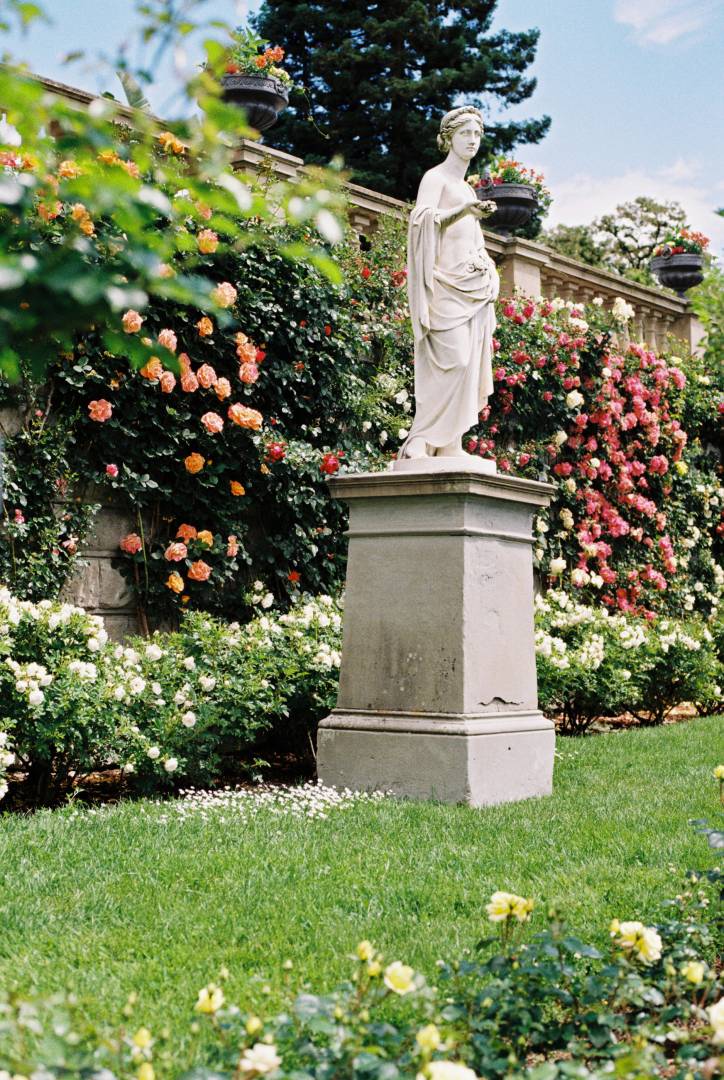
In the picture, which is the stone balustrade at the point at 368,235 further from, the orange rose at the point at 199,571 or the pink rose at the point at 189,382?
the pink rose at the point at 189,382

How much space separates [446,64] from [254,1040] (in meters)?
22.4

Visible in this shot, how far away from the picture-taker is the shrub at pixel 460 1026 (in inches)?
76.7

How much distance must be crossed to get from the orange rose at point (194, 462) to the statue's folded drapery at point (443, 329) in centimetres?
153

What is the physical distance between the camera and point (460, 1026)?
2396 mm


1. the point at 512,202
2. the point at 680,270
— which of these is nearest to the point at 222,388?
the point at 512,202

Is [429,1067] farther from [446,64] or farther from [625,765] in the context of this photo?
[446,64]

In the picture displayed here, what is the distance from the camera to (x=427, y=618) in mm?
5598

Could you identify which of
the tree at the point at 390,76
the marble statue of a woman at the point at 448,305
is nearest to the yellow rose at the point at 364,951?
the marble statue of a woman at the point at 448,305

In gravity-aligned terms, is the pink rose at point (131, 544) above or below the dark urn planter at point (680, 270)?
below

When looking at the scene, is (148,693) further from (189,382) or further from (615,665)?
(615,665)

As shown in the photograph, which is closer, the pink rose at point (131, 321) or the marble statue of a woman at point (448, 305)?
the marble statue of a woman at point (448, 305)

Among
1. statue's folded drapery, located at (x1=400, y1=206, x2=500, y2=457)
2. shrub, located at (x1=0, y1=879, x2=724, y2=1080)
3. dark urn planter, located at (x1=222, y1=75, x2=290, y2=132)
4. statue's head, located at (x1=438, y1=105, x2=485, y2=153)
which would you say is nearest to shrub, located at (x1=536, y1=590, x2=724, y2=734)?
statue's folded drapery, located at (x1=400, y1=206, x2=500, y2=457)

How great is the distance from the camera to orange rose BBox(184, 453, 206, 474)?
23.0 feet

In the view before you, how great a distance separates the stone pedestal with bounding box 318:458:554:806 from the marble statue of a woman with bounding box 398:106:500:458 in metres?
0.27
